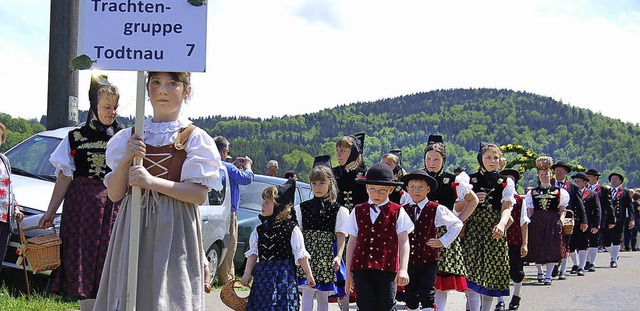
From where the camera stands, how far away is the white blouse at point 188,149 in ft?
15.7

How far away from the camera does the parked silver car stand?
9094 millimetres

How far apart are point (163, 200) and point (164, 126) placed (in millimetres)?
423

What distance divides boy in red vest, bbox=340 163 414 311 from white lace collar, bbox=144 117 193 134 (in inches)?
113

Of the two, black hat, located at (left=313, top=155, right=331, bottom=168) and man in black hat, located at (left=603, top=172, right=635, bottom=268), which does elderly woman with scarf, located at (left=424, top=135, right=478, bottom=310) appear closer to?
black hat, located at (left=313, top=155, right=331, bottom=168)

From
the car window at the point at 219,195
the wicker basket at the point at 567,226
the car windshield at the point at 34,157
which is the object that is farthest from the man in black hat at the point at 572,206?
the car windshield at the point at 34,157

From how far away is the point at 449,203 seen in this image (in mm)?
9414

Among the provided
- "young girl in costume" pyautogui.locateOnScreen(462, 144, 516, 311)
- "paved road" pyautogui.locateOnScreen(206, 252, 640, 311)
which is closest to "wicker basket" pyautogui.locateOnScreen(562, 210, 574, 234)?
"paved road" pyautogui.locateOnScreen(206, 252, 640, 311)

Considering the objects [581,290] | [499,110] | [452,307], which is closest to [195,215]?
[452,307]

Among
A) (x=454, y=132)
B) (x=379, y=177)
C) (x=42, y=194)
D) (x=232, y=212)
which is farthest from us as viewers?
(x=454, y=132)

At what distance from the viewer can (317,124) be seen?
567ft

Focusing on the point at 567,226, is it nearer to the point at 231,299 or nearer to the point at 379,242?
the point at 379,242

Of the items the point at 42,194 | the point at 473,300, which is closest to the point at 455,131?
the point at 473,300

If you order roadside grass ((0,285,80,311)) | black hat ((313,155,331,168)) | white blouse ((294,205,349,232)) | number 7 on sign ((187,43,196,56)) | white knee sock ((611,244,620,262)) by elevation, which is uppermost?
number 7 on sign ((187,43,196,56))

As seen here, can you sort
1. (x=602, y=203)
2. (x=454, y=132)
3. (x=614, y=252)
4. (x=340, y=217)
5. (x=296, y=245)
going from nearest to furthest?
1. (x=296, y=245)
2. (x=340, y=217)
3. (x=614, y=252)
4. (x=602, y=203)
5. (x=454, y=132)
